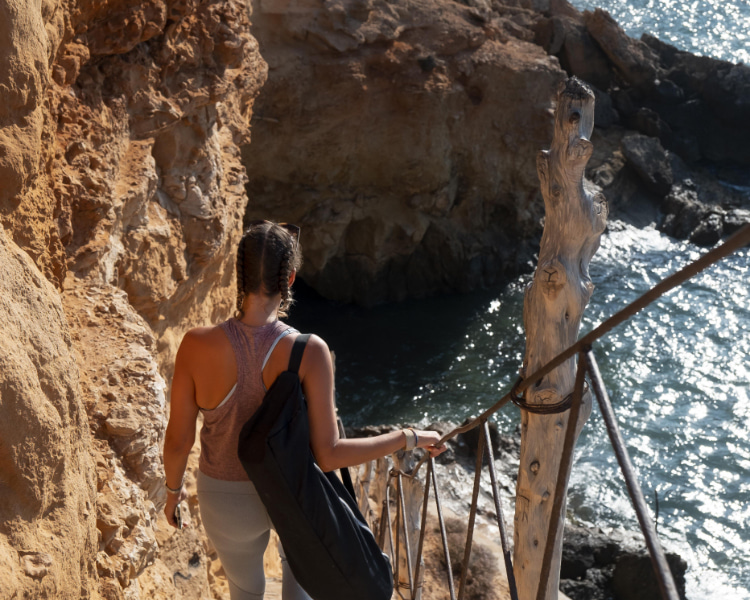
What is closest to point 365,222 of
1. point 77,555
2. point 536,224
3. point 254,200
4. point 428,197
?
point 428,197

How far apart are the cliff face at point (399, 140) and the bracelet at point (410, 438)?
40.4ft

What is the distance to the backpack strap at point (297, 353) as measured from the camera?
2.11 metres

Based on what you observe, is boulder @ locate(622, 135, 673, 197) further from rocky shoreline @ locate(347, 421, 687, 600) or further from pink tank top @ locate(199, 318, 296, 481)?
pink tank top @ locate(199, 318, 296, 481)

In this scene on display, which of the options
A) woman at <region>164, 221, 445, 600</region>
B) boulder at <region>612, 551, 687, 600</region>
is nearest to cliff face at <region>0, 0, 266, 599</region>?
woman at <region>164, 221, 445, 600</region>

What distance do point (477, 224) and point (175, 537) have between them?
14277 mm

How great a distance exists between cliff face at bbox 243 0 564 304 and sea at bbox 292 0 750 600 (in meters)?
0.93

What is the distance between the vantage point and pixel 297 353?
2.12m

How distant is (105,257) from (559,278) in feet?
8.00

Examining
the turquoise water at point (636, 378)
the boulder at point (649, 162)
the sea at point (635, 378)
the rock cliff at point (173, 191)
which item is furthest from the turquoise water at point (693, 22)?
the rock cliff at point (173, 191)

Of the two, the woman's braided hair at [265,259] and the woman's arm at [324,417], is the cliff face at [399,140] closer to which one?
the woman's braided hair at [265,259]

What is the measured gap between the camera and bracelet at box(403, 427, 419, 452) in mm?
2486

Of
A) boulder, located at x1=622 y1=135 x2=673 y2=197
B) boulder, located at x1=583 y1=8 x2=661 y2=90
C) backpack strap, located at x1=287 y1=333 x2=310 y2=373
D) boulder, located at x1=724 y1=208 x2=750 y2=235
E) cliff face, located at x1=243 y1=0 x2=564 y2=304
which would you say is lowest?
backpack strap, located at x1=287 y1=333 x2=310 y2=373

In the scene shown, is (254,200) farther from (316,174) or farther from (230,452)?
(230,452)

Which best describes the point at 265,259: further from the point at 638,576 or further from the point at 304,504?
the point at 638,576
